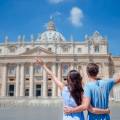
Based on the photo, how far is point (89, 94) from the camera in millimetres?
4453

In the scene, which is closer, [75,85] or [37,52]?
[75,85]

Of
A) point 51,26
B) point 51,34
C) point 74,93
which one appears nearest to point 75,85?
point 74,93

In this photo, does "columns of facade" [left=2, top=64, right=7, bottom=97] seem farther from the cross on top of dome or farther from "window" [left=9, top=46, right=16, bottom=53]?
the cross on top of dome

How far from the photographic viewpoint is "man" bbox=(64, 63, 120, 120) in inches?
175

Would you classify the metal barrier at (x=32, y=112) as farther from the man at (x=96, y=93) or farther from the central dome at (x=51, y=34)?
the central dome at (x=51, y=34)

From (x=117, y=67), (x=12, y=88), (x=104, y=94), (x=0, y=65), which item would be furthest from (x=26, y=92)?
(x=104, y=94)

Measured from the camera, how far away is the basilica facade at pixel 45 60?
208ft

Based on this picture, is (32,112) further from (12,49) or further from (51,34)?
(51,34)

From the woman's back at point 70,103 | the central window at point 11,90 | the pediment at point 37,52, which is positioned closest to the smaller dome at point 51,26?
the pediment at point 37,52

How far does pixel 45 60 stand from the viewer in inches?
2527

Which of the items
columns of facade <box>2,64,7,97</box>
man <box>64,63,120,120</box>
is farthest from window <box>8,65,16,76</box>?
man <box>64,63,120,120</box>

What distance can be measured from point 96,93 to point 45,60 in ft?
196

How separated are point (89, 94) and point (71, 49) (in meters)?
59.7

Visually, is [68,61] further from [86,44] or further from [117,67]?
[117,67]
